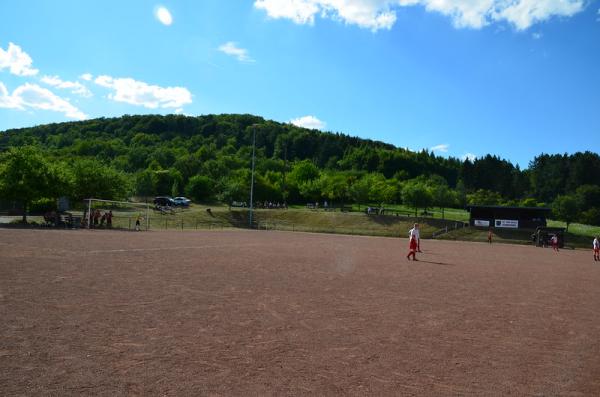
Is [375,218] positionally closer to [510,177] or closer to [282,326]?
[282,326]

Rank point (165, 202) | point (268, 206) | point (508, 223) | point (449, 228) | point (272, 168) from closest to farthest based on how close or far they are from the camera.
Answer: point (508, 223) → point (449, 228) → point (165, 202) → point (268, 206) → point (272, 168)

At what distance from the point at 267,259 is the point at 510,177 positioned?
135 meters

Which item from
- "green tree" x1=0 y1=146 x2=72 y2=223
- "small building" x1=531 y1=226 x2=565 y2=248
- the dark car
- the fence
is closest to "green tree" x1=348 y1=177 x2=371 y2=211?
the fence

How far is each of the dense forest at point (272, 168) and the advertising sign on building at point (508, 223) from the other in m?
20.1

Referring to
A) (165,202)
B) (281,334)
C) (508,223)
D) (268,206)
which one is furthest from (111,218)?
(508,223)

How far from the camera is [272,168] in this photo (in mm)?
137500

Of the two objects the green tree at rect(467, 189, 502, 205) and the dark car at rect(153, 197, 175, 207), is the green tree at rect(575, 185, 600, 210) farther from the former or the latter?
the dark car at rect(153, 197, 175, 207)

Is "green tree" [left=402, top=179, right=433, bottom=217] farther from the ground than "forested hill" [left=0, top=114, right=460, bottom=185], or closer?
closer

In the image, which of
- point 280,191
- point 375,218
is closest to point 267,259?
point 375,218

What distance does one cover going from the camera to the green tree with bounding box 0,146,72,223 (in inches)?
1532

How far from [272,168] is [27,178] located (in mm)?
99541

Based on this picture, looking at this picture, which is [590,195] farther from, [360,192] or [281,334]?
[281,334]

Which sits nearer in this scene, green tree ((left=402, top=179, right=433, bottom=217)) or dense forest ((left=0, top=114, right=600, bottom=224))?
green tree ((left=402, top=179, right=433, bottom=217))

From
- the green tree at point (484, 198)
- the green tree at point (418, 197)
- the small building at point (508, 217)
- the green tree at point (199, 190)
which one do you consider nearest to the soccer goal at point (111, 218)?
the green tree at point (199, 190)
